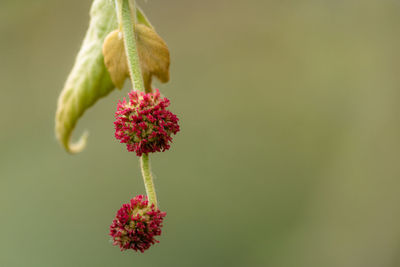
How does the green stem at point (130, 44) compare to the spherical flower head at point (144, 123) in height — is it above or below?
above

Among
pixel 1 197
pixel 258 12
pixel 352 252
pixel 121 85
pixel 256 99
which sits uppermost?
pixel 258 12

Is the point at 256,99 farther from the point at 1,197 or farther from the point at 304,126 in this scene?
the point at 1,197

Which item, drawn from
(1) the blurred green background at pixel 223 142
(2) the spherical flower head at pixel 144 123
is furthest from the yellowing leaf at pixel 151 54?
(1) the blurred green background at pixel 223 142

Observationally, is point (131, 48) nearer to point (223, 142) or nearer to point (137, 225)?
point (137, 225)

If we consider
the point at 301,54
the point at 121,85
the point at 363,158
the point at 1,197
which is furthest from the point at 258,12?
the point at 121,85

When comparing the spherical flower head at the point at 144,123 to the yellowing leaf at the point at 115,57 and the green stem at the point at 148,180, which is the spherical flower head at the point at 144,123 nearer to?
the green stem at the point at 148,180

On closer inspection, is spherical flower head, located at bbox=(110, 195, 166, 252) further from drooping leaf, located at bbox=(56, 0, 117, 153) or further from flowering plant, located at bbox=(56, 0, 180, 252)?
drooping leaf, located at bbox=(56, 0, 117, 153)

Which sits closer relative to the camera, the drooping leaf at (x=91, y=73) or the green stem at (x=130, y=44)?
the green stem at (x=130, y=44)
